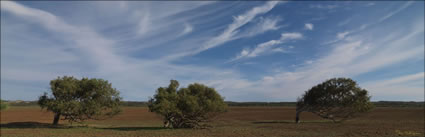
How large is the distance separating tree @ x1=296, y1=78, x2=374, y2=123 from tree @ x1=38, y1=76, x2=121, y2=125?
29.1 meters

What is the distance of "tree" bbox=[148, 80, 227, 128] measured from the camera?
95.5 ft

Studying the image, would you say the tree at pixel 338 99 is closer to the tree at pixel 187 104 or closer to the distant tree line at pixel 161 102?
the distant tree line at pixel 161 102

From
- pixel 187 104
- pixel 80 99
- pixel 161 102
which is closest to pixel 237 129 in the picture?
pixel 187 104

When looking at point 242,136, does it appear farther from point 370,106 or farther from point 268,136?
point 370,106

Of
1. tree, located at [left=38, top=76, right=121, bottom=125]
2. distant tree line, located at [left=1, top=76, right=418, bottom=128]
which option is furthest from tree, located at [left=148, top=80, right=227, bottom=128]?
tree, located at [left=38, top=76, right=121, bottom=125]

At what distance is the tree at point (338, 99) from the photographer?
41.4 metres

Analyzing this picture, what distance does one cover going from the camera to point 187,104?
29266mm

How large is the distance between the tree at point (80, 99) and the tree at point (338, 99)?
29.1 metres

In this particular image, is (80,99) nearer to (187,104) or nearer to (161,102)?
(161,102)

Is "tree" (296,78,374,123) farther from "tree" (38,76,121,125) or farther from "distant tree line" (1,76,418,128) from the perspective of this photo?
"tree" (38,76,121,125)

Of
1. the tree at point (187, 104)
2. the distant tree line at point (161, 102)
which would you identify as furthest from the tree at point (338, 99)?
the tree at point (187, 104)

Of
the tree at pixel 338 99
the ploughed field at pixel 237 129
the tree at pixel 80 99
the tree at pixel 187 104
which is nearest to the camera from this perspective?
the ploughed field at pixel 237 129

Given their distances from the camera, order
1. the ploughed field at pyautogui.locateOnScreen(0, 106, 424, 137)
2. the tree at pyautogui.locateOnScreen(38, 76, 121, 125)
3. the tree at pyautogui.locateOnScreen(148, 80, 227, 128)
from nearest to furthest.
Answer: the ploughed field at pyautogui.locateOnScreen(0, 106, 424, 137) → the tree at pyautogui.locateOnScreen(148, 80, 227, 128) → the tree at pyautogui.locateOnScreen(38, 76, 121, 125)

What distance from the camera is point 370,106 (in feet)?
136
